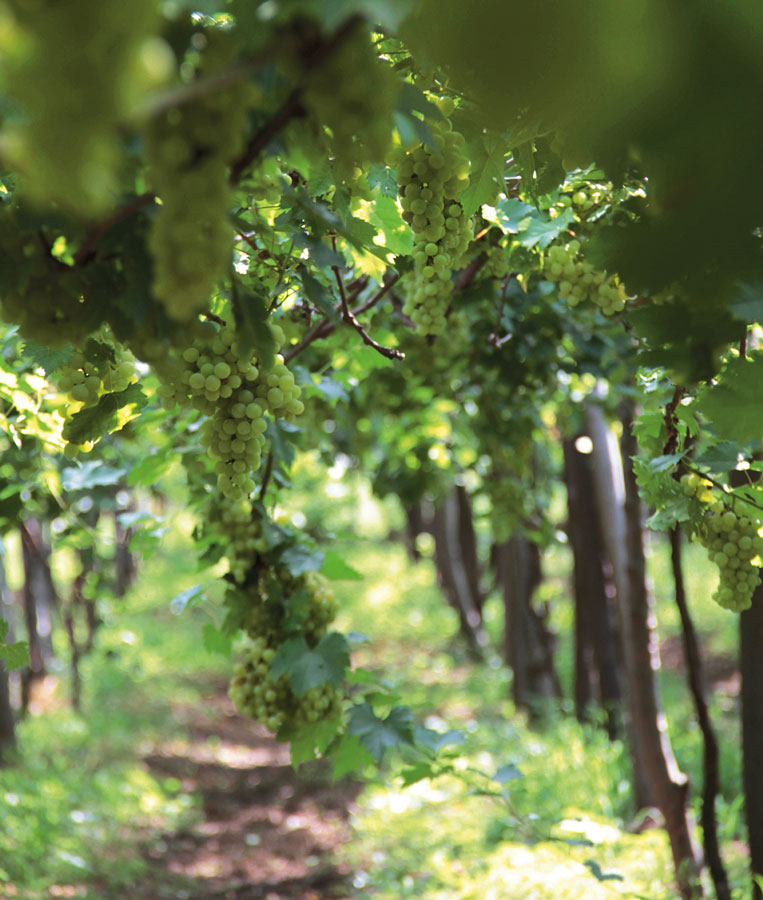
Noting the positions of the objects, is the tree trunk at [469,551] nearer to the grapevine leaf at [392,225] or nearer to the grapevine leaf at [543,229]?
the grapevine leaf at [543,229]

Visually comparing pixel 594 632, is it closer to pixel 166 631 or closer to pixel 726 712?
pixel 726 712

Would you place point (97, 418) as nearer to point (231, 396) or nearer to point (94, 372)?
point (94, 372)

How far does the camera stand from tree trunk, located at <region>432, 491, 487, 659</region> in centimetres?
966

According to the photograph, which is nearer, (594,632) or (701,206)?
(701,206)

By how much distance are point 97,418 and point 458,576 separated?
28.4 feet

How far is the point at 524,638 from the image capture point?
695 cm

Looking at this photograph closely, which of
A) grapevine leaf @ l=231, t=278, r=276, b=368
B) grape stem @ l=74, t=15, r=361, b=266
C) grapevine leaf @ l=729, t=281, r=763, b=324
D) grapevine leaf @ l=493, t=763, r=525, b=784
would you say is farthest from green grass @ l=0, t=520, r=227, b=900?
grapevine leaf @ l=729, t=281, r=763, b=324


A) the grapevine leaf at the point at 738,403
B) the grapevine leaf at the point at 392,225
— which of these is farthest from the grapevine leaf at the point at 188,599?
the grapevine leaf at the point at 738,403

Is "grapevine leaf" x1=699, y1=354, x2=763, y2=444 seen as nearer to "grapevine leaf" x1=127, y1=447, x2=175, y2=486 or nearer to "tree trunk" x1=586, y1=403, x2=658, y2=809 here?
"grapevine leaf" x1=127, y1=447, x2=175, y2=486

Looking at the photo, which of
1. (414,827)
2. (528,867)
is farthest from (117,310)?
(414,827)

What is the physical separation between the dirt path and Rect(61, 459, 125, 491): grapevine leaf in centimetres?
241

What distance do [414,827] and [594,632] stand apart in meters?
2.03

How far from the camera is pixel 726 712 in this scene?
746 cm

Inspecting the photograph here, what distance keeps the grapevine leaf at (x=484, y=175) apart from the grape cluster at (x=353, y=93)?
761 millimetres
